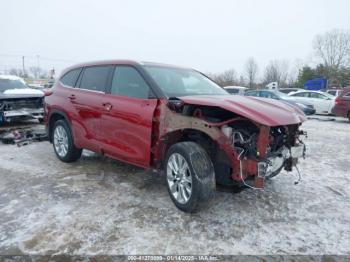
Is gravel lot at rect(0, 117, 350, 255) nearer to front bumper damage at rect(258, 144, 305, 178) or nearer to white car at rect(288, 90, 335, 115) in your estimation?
front bumper damage at rect(258, 144, 305, 178)

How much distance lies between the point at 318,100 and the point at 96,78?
46.4ft

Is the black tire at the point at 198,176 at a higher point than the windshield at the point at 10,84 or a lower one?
lower

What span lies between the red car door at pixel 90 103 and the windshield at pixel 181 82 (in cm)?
84

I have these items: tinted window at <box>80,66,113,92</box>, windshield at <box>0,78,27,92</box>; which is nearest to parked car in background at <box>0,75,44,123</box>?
windshield at <box>0,78,27,92</box>

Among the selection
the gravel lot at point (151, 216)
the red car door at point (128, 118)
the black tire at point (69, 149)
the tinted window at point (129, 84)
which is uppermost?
the tinted window at point (129, 84)

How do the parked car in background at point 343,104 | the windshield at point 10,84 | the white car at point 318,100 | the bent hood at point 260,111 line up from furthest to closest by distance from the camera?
the white car at point 318,100
the parked car in background at point 343,104
the windshield at point 10,84
the bent hood at point 260,111

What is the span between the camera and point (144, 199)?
3.96 meters

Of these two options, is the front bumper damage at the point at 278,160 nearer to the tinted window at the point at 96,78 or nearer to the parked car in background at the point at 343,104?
the tinted window at the point at 96,78

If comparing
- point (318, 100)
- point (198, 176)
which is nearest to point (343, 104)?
point (318, 100)

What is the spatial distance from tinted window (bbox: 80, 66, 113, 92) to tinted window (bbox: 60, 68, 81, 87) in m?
0.27

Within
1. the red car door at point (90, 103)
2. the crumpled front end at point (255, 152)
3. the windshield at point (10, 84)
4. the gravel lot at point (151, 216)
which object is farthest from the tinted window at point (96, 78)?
the windshield at point (10, 84)

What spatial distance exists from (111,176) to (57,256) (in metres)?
2.14

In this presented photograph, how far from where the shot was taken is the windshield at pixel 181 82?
4.04 meters

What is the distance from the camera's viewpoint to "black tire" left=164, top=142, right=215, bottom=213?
10.7ft
